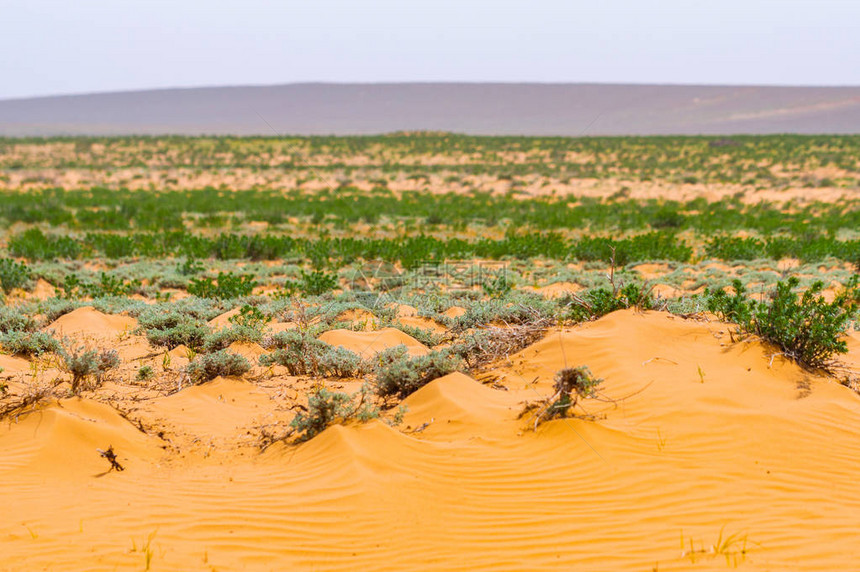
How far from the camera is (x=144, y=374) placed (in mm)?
5910

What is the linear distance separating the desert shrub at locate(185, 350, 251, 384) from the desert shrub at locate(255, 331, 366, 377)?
0.31 m

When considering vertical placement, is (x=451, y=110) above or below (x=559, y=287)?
above

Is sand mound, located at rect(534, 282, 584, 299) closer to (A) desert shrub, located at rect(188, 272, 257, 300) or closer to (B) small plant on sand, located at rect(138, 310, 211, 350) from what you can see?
(A) desert shrub, located at rect(188, 272, 257, 300)

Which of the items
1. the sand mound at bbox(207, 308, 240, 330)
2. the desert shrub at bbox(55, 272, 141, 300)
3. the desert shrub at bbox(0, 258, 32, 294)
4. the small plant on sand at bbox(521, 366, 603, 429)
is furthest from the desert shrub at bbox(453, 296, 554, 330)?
the desert shrub at bbox(0, 258, 32, 294)

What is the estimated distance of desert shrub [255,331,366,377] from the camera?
5941mm

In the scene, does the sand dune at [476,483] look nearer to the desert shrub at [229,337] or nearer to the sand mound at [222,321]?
the desert shrub at [229,337]

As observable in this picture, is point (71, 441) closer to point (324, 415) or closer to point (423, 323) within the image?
point (324, 415)

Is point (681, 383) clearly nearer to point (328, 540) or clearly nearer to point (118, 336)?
point (328, 540)

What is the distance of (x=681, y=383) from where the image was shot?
17.0 ft

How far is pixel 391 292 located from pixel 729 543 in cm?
691

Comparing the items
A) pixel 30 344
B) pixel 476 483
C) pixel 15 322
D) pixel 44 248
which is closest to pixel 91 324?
pixel 15 322

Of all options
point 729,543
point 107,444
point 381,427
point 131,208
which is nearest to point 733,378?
point 729,543

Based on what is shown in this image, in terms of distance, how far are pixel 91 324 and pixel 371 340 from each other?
3323mm

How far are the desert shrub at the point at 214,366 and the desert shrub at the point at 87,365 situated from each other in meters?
0.67
